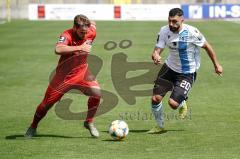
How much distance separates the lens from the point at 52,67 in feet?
83.0

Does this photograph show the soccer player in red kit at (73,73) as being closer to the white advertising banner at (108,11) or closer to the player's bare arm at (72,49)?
the player's bare arm at (72,49)

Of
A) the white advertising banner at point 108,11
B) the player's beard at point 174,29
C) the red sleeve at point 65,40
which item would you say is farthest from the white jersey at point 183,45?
the white advertising banner at point 108,11

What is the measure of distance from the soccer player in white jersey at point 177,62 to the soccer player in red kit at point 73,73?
49.1 inches

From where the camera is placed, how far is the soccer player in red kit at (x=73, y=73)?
39.0 ft

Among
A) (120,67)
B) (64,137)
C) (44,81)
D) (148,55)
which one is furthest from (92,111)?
(148,55)

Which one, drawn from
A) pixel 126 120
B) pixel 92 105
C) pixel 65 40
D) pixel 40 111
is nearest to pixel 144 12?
pixel 126 120

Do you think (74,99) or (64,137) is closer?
(64,137)

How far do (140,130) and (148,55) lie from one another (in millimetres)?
15873

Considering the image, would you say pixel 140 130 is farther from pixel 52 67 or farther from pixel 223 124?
pixel 52 67

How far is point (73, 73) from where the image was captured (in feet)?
40.9

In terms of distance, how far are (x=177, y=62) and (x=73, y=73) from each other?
81.7 inches

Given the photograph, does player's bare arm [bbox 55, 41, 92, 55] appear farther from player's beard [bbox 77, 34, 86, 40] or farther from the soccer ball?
the soccer ball

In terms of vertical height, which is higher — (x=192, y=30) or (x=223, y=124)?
(x=192, y=30)

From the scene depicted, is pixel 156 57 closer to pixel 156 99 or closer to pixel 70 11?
pixel 156 99
